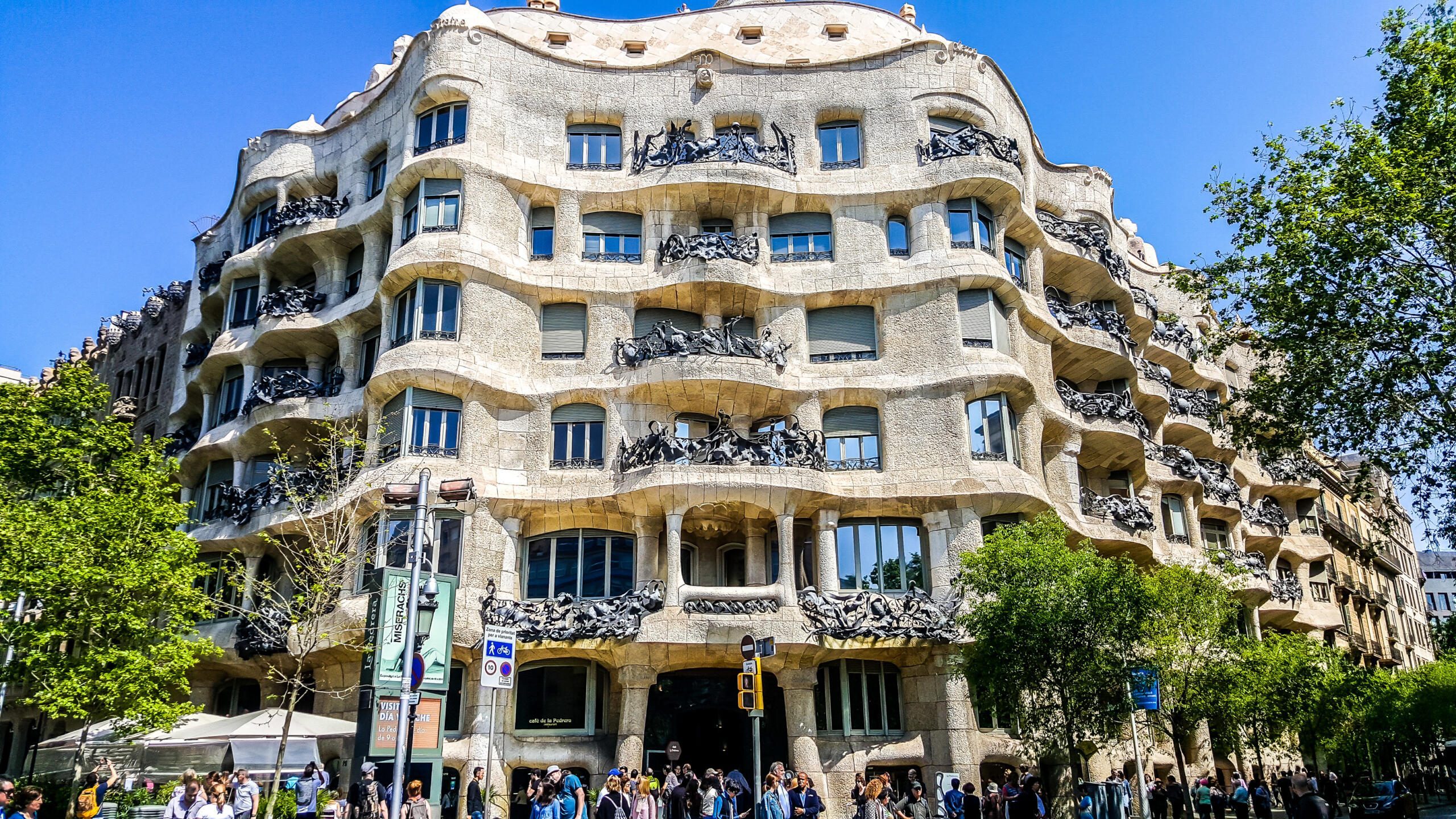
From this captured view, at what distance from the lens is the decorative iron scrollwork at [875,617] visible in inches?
1141

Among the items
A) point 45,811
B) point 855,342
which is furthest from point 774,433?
point 45,811

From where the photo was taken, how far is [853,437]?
107ft

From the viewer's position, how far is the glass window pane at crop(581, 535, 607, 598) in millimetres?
31172

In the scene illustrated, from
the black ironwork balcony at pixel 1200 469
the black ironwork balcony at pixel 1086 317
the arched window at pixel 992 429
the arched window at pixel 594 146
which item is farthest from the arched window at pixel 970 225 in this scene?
the arched window at pixel 594 146

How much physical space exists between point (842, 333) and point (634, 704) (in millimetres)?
12322

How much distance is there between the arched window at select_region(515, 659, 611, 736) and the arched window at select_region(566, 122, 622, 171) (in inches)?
593

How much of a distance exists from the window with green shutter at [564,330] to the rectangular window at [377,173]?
7762 mm

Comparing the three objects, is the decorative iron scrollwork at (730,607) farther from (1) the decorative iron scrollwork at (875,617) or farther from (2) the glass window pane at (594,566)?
(2) the glass window pane at (594,566)

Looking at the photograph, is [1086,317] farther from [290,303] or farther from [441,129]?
[290,303]

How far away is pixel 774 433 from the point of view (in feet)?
102

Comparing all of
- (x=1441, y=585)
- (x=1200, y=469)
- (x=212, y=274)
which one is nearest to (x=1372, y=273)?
(x=1200, y=469)

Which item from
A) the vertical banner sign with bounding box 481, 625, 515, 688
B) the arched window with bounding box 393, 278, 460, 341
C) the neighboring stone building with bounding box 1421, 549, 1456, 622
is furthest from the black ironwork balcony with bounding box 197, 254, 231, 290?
the neighboring stone building with bounding box 1421, 549, 1456, 622

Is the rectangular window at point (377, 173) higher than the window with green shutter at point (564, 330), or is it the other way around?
the rectangular window at point (377, 173)

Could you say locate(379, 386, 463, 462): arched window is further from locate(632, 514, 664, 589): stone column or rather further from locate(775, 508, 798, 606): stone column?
locate(775, 508, 798, 606): stone column
